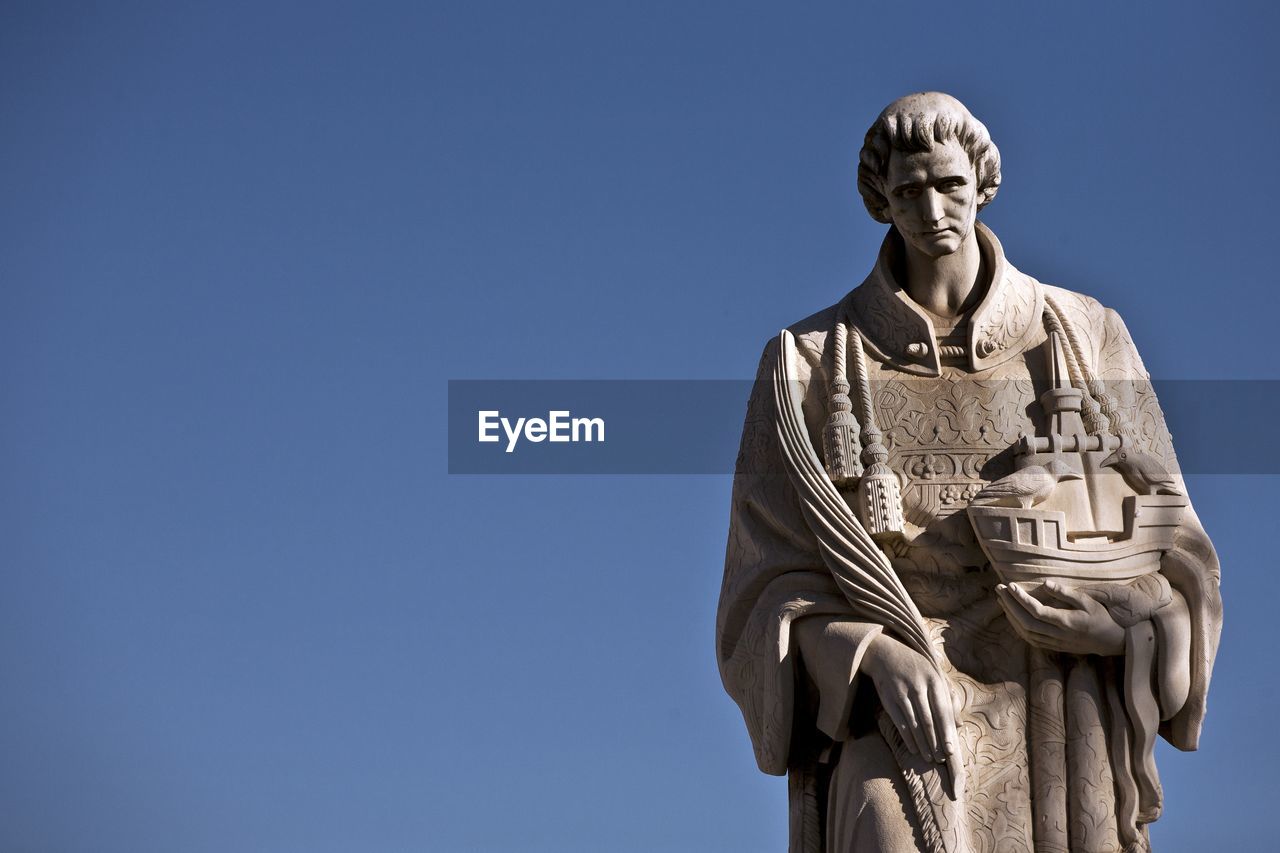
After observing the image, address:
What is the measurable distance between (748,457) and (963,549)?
1217 millimetres

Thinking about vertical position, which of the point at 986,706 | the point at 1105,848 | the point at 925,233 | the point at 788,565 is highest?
the point at 925,233

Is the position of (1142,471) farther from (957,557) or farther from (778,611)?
(778,611)

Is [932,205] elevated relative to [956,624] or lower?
elevated

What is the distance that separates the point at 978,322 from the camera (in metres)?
9.97

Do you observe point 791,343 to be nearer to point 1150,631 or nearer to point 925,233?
point 925,233

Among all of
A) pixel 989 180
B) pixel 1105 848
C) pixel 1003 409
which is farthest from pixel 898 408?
pixel 1105 848

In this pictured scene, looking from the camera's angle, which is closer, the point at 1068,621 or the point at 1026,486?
the point at 1068,621

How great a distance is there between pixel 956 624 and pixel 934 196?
78.7 inches

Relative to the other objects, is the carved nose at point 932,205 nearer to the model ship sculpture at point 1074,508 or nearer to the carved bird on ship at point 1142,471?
the model ship sculpture at point 1074,508

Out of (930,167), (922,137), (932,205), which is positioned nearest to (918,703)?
(932,205)

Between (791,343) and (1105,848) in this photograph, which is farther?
(791,343)

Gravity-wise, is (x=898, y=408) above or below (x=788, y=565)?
above

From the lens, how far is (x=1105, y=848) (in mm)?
9148

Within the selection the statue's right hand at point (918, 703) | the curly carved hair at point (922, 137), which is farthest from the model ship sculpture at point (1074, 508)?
the curly carved hair at point (922, 137)
